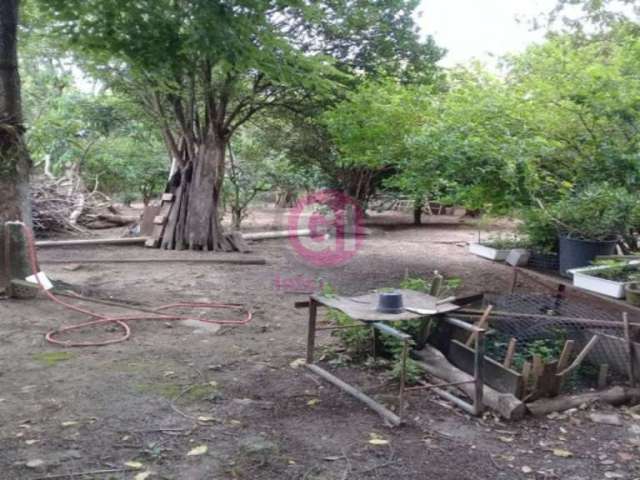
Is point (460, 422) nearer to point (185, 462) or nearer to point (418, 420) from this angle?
point (418, 420)

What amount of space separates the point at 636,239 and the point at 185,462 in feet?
22.7

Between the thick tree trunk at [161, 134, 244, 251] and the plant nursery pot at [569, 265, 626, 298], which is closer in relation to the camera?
the plant nursery pot at [569, 265, 626, 298]

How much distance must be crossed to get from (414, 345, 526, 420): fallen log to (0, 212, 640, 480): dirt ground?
0.28 feet

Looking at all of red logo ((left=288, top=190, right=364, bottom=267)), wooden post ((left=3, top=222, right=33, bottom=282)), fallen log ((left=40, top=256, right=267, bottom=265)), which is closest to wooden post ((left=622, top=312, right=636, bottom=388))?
wooden post ((left=3, top=222, right=33, bottom=282))

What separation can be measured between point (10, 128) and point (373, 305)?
4.43m

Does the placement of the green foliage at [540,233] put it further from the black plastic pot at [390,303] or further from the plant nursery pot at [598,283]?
the black plastic pot at [390,303]

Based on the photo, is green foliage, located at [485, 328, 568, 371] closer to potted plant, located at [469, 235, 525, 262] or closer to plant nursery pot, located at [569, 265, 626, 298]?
plant nursery pot, located at [569, 265, 626, 298]

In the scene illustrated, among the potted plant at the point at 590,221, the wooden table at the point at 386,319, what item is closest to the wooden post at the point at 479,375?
the wooden table at the point at 386,319

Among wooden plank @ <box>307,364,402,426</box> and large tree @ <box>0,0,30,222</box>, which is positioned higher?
large tree @ <box>0,0,30,222</box>

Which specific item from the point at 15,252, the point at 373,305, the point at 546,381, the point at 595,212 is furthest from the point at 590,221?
the point at 15,252

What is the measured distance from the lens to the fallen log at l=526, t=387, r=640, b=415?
3.37 metres

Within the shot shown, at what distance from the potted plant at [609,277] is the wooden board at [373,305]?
2.70 m

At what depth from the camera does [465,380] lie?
3562mm

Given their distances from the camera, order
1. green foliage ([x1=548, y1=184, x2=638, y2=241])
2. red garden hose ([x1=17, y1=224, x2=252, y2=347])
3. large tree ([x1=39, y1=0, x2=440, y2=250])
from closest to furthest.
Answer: red garden hose ([x1=17, y1=224, x2=252, y2=347])
large tree ([x1=39, y1=0, x2=440, y2=250])
green foliage ([x1=548, y1=184, x2=638, y2=241])
